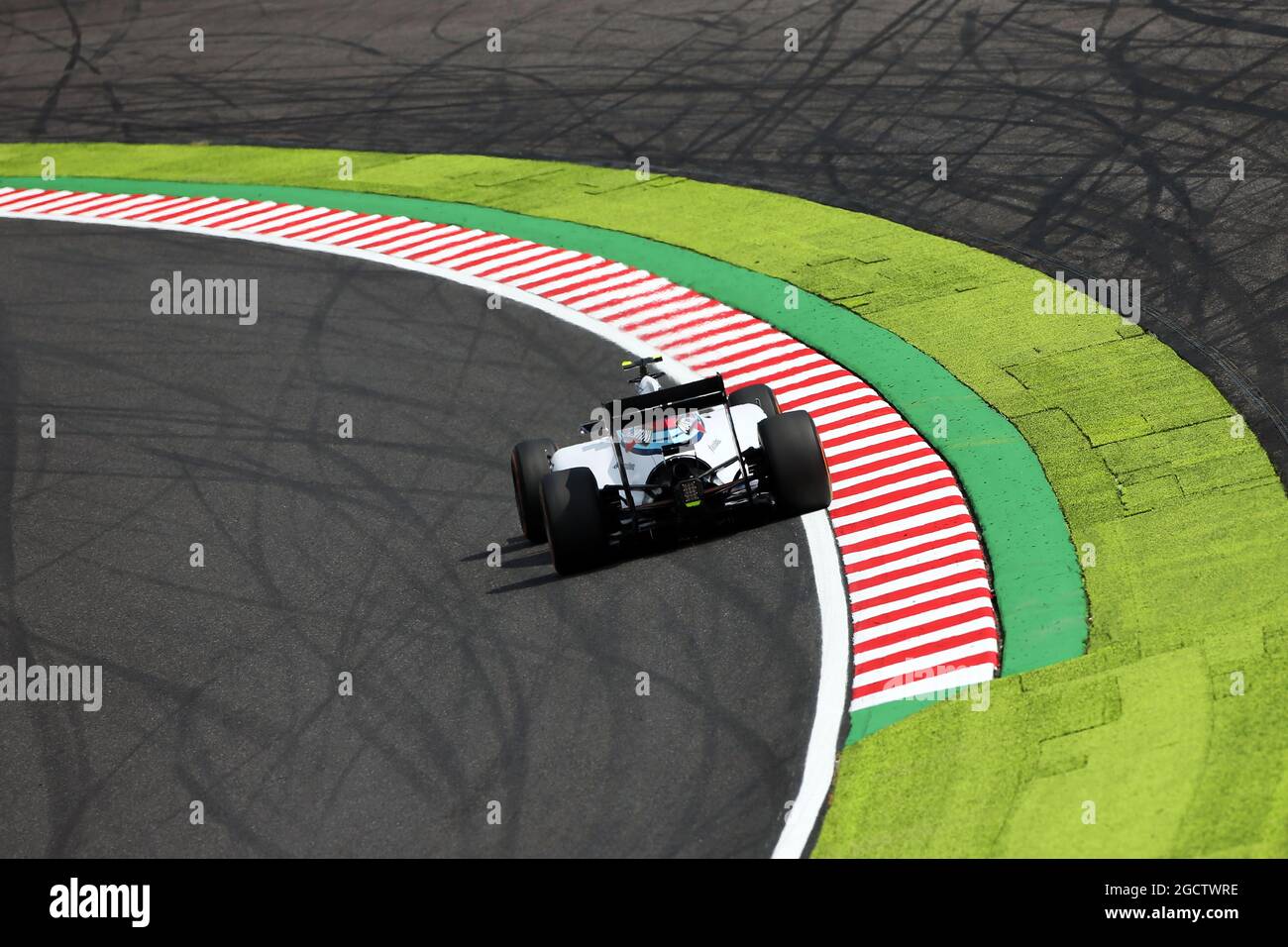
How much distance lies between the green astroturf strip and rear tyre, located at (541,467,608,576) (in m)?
3.18

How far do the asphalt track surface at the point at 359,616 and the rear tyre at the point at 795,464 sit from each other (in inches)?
18.9

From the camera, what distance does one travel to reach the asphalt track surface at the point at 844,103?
19469 millimetres

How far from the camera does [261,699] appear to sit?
13.4 meters

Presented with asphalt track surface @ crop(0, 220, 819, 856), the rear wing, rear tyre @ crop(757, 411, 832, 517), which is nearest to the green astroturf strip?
asphalt track surface @ crop(0, 220, 819, 856)

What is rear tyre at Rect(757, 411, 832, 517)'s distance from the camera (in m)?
14.1

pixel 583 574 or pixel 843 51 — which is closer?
pixel 583 574

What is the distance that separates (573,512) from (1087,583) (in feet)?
14.0

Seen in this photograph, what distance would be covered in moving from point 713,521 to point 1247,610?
175 inches

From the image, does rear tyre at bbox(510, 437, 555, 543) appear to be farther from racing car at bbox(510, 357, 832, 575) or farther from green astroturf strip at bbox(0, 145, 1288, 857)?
green astroturf strip at bbox(0, 145, 1288, 857)

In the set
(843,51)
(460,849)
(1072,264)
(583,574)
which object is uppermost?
(843,51)

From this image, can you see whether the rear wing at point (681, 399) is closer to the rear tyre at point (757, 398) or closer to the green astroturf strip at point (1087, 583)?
the rear tyre at point (757, 398)

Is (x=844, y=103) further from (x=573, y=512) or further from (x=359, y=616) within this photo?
(x=359, y=616)

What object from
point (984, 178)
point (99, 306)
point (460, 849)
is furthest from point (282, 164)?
point (460, 849)

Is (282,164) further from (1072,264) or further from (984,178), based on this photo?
(1072,264)
